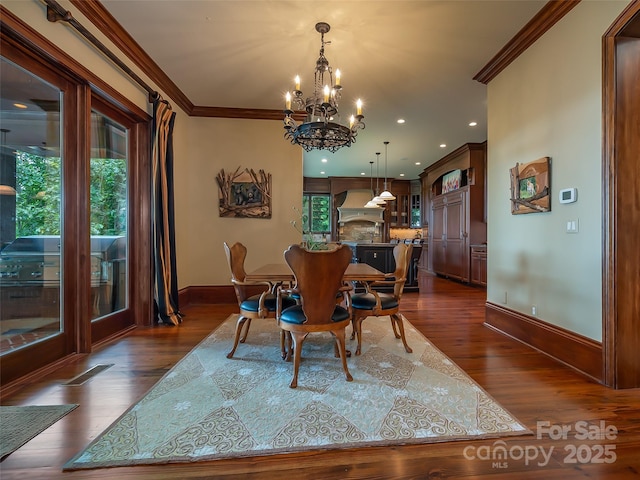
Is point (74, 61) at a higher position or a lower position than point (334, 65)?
lower

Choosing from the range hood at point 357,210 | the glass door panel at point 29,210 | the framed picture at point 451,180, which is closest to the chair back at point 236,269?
the glass door panel at point 29,210

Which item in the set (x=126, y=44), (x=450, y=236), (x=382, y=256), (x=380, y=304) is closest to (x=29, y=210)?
(x=126, y=44)

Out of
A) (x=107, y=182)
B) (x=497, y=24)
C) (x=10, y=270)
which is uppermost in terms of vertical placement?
(x=497, y=24)

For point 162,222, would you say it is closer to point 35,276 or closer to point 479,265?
point 35,276

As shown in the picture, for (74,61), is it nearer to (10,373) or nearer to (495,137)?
(10,373)

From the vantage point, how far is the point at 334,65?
10.7ft

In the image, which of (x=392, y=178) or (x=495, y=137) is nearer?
(x=495, y=137)

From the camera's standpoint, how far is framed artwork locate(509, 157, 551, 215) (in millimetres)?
2559

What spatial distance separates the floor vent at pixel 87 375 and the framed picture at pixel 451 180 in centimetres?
719

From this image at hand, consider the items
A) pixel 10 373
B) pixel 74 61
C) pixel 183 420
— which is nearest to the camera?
pixel 183 420

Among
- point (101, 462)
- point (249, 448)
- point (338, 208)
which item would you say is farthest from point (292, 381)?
point (338, 208)

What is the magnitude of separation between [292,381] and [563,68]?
10.8 feet

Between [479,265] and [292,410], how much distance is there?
5.42 meters

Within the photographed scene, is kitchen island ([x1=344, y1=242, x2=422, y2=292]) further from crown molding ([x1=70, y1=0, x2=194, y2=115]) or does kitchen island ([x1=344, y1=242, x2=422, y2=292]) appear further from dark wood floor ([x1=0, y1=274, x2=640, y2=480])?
crown molding ([x1=70, y1=0, x2=194, y2=115])
